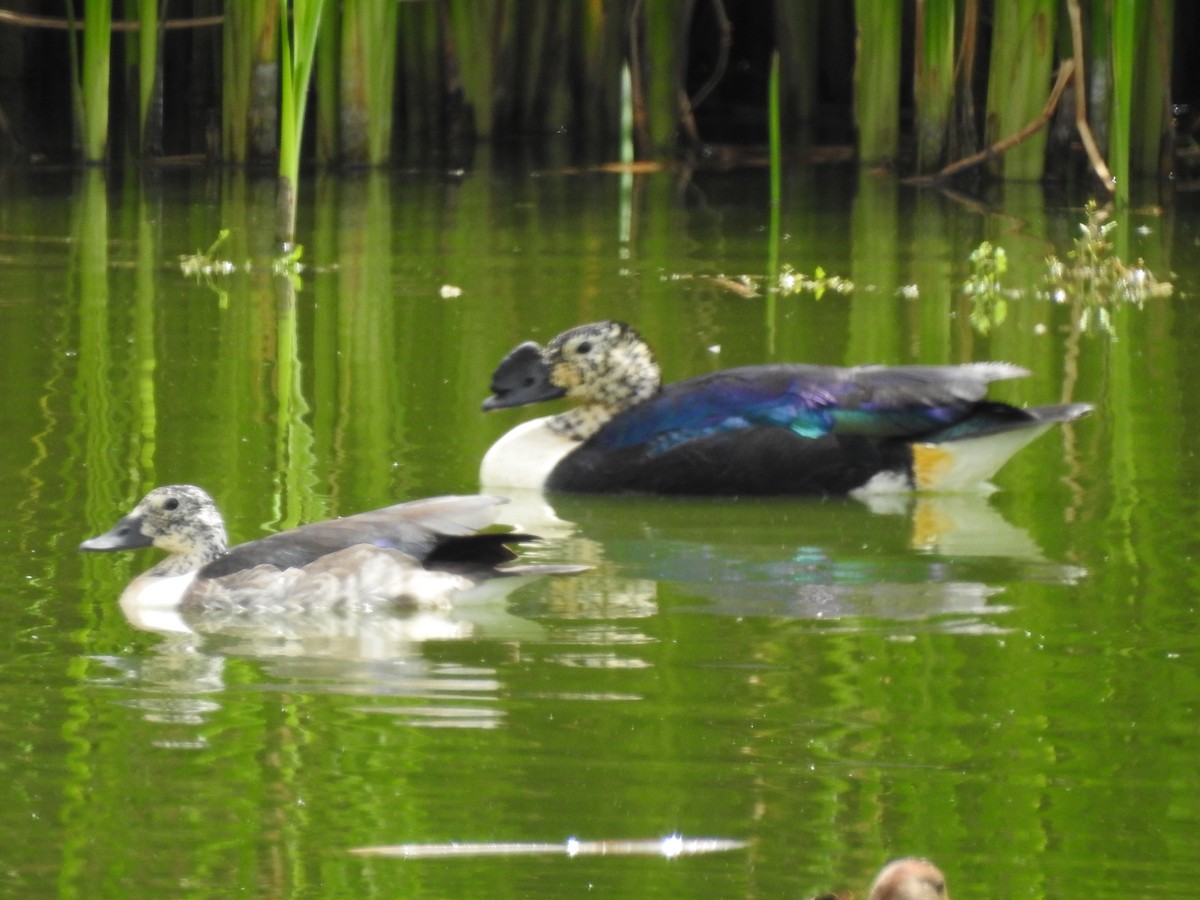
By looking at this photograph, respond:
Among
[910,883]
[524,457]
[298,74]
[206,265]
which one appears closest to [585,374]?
[524,457]

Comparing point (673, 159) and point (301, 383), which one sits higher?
point (673, 159)

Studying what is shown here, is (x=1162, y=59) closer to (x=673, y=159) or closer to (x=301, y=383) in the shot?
(x=673, y=159)

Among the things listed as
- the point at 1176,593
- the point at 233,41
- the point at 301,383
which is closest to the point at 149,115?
the point at 233,41

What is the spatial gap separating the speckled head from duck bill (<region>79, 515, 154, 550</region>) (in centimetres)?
184

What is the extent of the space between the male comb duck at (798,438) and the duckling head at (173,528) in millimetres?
1335

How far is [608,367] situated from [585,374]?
2.9 inches

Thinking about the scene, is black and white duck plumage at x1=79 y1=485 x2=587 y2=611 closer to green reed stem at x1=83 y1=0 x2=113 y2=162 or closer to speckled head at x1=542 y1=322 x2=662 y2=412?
speckled head at x1=542 y1=322 x2=662 y2=412

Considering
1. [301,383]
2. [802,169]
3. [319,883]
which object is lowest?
[319,883]

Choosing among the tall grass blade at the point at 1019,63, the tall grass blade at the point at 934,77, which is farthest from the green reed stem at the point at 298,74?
the tall grass blade at the point at 1019,63

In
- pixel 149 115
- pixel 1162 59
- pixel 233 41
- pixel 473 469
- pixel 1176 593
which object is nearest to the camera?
pixel 1176 593

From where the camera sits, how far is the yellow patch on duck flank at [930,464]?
22.7ft

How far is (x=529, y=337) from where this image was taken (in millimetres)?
9070

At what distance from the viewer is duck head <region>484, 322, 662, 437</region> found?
7.17m

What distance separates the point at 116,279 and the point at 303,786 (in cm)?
664
